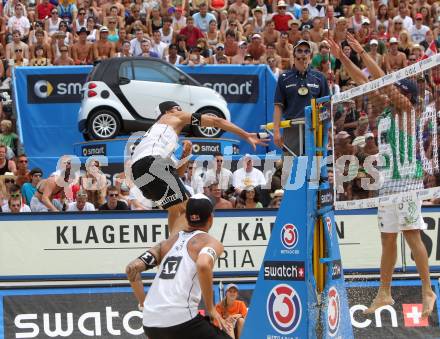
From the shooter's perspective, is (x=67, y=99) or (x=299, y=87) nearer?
(x=299, y=87)

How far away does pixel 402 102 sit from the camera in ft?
33.0

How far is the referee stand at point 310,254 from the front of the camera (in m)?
10.9

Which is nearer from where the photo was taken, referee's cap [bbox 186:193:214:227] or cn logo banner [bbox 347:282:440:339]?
referee's cap [bbox 186:193:214:227]

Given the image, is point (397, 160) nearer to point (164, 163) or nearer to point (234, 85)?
point (164, 163)

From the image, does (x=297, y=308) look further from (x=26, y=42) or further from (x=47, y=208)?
(x=26, y=42)

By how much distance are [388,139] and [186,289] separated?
2598mm

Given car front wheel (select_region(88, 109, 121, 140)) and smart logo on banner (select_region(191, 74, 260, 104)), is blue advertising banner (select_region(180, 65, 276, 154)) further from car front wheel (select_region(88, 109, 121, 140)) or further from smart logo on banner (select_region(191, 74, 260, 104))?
car front wheel (select_region(88, 109, 121, 140))

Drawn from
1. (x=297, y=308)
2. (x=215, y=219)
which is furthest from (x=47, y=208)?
(x=297, y=308)

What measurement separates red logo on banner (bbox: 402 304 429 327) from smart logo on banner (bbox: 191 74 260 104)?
7263mm

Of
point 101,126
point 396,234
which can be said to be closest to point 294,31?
point 101,126

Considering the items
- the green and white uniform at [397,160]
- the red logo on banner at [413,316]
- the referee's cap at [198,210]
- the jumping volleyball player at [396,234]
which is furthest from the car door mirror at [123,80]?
the referee's cap at [198,210]

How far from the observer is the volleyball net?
973cm

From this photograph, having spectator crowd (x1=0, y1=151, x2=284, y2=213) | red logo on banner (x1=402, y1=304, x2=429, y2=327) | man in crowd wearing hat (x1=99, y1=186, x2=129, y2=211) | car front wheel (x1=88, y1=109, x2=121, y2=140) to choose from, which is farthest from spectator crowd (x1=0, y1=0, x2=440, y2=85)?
red logo on banner (x1=402, y1=304, x2=429, y2=327)

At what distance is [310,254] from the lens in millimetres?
11047
